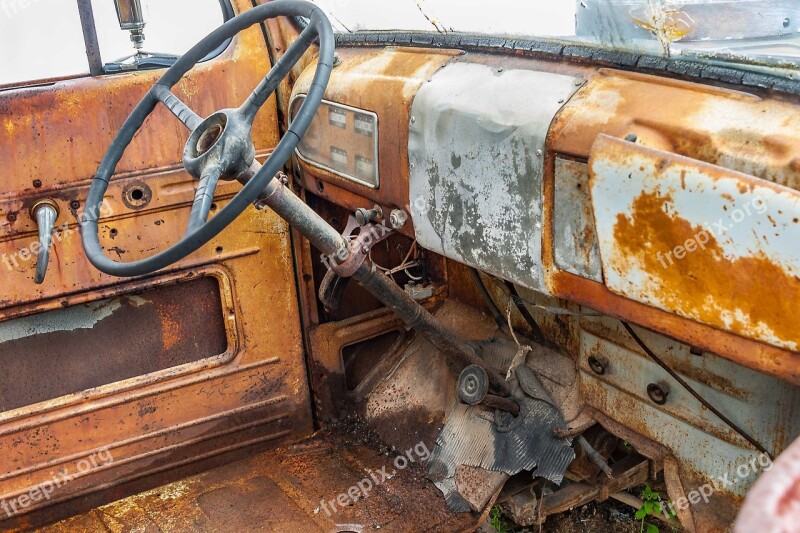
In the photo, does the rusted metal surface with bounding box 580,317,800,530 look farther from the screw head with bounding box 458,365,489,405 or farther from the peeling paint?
the peeling paint

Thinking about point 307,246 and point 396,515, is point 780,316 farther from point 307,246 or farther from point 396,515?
point 307,246

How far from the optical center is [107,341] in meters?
2.36

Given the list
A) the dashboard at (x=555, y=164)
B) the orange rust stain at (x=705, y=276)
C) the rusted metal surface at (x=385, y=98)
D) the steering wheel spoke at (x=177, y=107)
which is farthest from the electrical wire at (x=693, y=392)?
the steering wheel spoke at (x=177, y=107)

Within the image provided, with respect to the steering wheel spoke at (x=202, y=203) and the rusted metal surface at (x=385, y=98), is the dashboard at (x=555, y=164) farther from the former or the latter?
the steering wheel spoke at (x=202, y=203)

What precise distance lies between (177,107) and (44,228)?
53 centimetres

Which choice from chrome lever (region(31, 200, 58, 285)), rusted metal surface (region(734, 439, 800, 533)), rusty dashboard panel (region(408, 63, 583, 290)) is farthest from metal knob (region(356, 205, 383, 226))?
rusted metal surface (region(734, 439, 800, 533))

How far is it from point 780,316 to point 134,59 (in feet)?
5.89

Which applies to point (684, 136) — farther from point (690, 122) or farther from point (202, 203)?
point (202, 203)

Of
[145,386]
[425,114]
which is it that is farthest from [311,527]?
[425,114]

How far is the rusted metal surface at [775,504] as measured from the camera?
0.74 meters

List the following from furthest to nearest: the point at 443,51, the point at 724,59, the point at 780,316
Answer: the point at 443,51 → the point at 724,59 → the point at 780,316

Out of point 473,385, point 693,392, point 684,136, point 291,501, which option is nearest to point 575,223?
point 684,136

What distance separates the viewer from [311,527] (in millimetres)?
2287

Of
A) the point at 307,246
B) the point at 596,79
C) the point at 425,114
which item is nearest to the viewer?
the point at 596,79
